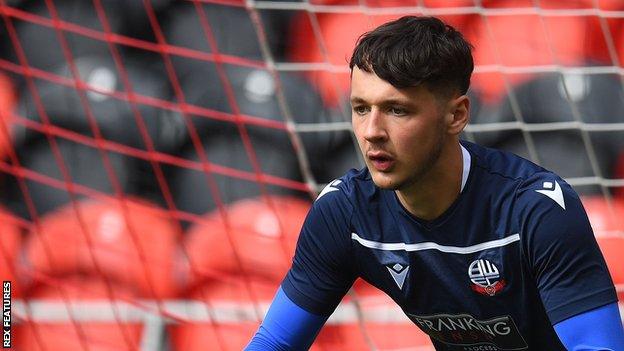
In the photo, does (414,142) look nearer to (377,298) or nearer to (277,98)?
(377,298)

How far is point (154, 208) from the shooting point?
2.97m

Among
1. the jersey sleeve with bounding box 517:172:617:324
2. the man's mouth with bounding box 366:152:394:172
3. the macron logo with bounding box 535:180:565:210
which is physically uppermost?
the man's mouth with bounding box 366:152:394:172

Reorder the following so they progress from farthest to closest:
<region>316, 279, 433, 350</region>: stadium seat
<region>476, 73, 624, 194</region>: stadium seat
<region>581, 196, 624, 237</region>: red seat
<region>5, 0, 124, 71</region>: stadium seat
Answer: <region>5, 0, 124, 71</region>: stadium seat
<region>476, 73, 624, 194</region>: stadium seat
<region>581, 196, 624, 237</region>: red seat
<region>316, 279, 433, 350</region>: stadium seat

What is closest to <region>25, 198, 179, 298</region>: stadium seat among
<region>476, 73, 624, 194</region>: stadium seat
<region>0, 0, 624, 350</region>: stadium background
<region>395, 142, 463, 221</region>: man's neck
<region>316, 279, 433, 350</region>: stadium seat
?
<region>0, 0, 624, 350</region>: stadium background

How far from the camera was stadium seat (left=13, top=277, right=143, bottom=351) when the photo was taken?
2881mm

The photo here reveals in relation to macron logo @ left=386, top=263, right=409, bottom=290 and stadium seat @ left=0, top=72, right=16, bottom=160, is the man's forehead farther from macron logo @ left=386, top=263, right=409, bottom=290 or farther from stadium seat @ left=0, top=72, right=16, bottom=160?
stadium seat @ left=0, top=72, right=16, bottom=160

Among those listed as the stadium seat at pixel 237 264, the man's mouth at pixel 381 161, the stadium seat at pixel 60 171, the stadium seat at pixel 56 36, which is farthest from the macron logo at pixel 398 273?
the stadium seat at pixel 56 36

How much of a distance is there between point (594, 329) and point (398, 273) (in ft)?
1.15

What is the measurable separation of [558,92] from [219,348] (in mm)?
1182

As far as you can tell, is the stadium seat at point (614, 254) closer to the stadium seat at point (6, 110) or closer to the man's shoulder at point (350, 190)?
the man's shoulder at point (350, 190)

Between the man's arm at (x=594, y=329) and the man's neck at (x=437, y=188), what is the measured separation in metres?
0.27

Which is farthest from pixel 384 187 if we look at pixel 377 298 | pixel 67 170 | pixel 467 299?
pixel 67 170

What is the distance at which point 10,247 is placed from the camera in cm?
300

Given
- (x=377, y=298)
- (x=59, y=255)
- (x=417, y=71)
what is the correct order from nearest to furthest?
(x=417, y=71) → (x=377, y=298) → (x=59, y=255)
